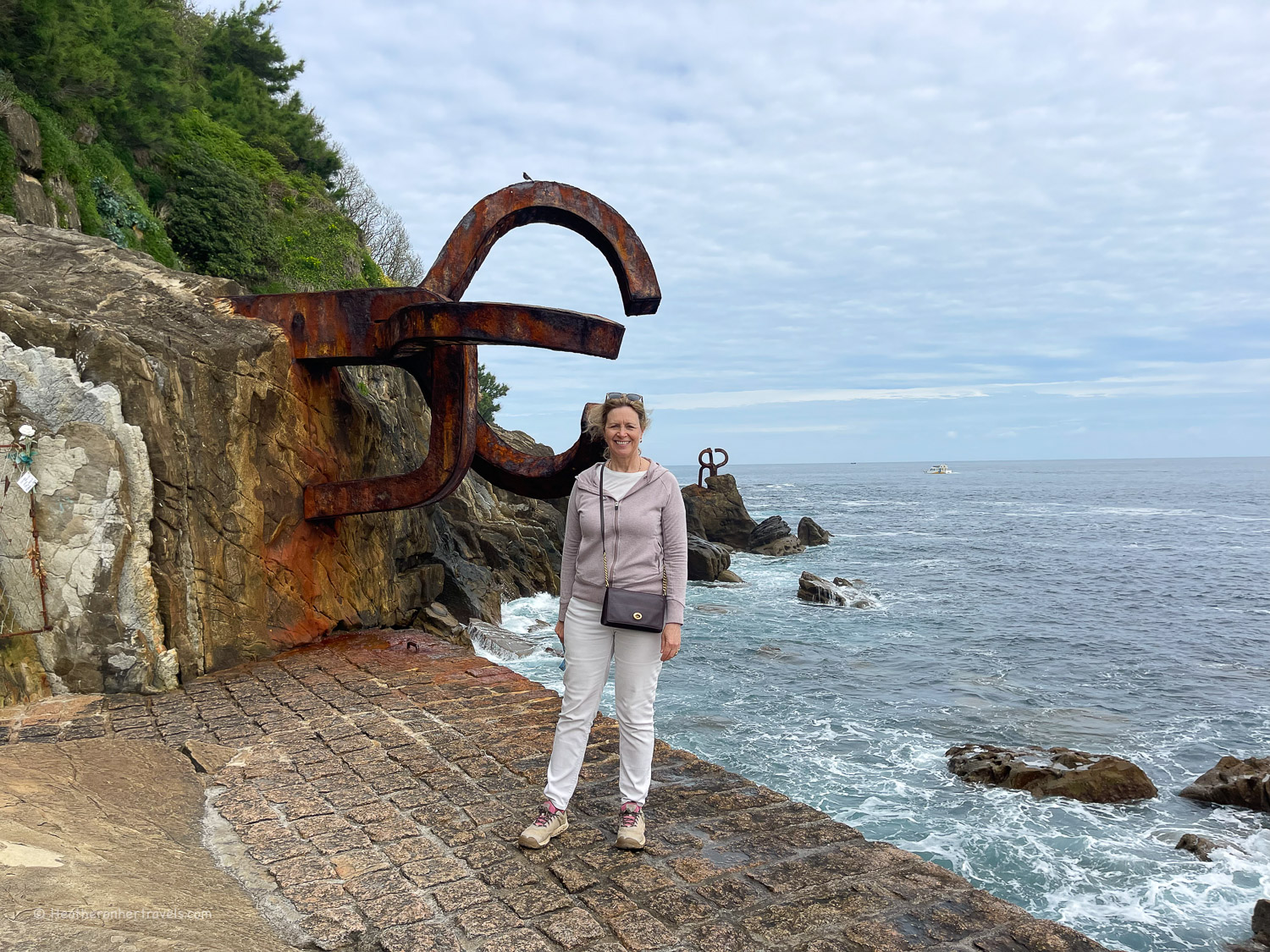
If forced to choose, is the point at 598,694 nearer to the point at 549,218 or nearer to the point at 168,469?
the point at 168,469

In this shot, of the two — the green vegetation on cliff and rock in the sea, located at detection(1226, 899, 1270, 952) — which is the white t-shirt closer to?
rock in the sea, located at detection(1226, 899, 1270, 952)

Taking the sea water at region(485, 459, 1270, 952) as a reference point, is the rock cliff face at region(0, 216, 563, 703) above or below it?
above

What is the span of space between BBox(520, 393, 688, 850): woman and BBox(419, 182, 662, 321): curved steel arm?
9.55ft

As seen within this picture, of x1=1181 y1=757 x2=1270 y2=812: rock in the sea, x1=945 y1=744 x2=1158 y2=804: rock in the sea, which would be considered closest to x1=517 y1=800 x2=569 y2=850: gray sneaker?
x1=945 y1=744 x2=1158 y2=804: rock in the sea

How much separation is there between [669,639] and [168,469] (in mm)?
3500

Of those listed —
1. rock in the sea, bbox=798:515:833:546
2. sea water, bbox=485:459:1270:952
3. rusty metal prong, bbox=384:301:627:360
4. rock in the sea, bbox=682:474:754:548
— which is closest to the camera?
rusty metal prong, bbox=384:301:627:360

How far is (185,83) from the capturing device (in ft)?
61.3

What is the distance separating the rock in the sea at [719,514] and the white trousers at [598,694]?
2529 cm

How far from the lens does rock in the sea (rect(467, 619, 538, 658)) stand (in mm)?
11641

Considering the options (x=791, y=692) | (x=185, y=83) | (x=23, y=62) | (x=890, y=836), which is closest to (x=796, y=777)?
(x=890, y=836)

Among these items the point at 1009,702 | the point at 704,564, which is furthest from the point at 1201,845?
the point at 704,564

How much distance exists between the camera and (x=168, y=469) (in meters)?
5.09

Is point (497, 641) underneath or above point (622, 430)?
underneath

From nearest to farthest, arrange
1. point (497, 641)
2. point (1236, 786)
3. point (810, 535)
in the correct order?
point (1236, 786)
point (497, 641)
point (810, 535)
